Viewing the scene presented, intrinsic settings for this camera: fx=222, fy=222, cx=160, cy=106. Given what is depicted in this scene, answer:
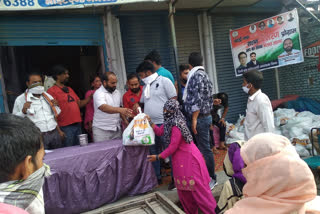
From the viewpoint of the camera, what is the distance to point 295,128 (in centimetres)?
486

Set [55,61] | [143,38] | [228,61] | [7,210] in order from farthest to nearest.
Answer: [55,61] → [228,61] → [143,38] → [7,210]

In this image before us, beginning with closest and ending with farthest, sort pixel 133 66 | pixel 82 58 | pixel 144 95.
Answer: pixel 144 95 < pixel 133 66 < pixel 82 58

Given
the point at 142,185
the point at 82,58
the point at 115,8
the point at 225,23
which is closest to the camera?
the point at 142,185

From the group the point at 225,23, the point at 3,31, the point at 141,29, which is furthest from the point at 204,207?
the point at 225,23

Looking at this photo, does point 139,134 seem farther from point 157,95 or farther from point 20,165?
point 20,165

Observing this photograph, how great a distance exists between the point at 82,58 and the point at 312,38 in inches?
264

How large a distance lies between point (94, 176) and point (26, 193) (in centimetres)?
204

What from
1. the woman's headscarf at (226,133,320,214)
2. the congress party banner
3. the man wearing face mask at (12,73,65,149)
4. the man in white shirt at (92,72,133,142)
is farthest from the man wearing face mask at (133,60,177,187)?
the congress party banner

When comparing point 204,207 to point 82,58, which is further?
point 82,58

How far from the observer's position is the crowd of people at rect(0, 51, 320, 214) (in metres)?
0.96

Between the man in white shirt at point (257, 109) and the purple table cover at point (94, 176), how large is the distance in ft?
4.85

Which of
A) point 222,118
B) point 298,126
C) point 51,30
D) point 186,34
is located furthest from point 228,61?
point 51,30

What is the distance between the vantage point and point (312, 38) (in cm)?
572

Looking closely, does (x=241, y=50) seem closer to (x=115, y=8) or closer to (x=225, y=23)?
(x=225, y=23)
